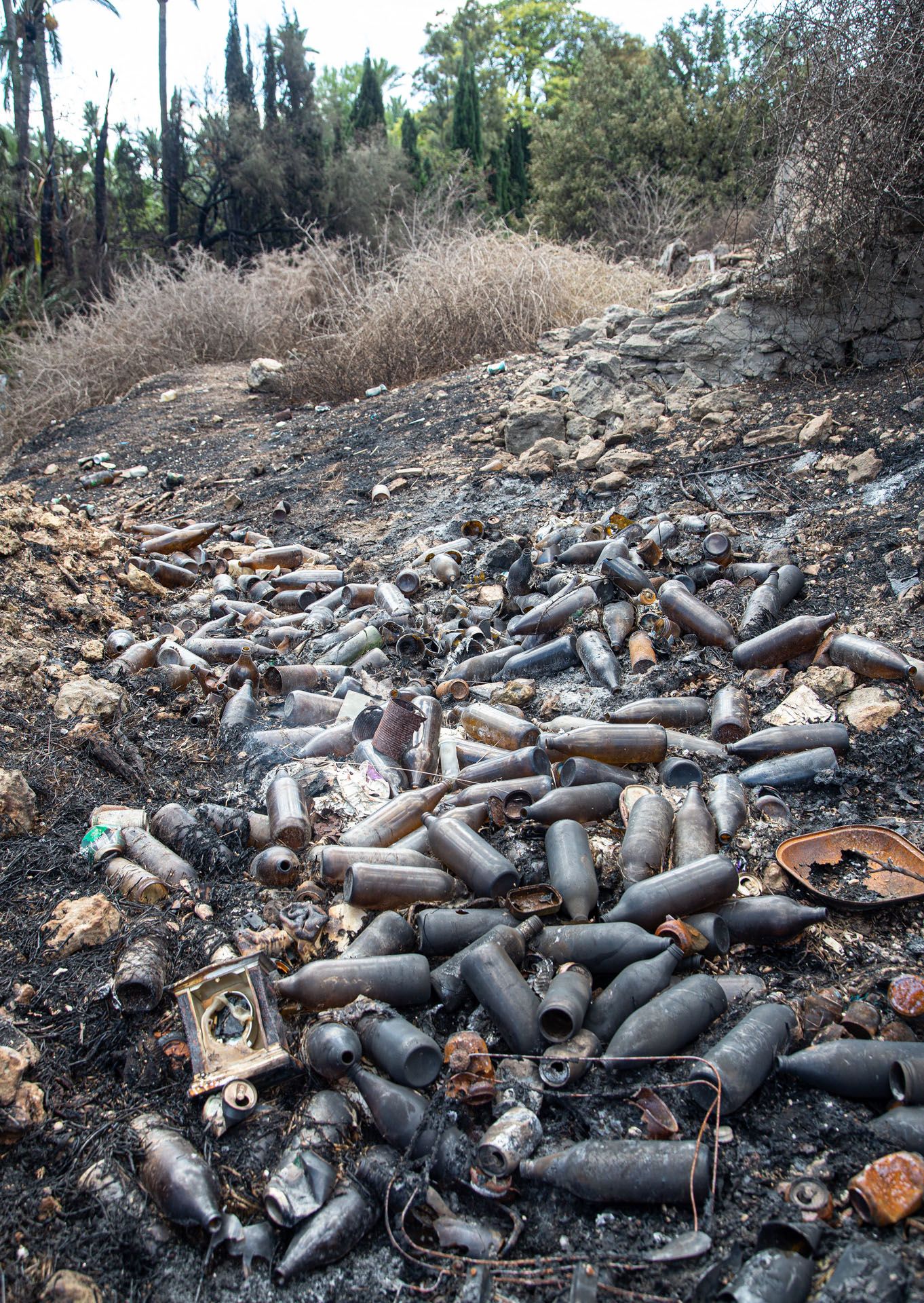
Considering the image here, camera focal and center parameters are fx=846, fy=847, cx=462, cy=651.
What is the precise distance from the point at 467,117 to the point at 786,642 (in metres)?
27.2

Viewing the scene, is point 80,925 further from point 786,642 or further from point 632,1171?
point 786,642

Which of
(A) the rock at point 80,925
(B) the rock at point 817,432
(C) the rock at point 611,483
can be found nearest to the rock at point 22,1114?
(A) the rock at point 80,925

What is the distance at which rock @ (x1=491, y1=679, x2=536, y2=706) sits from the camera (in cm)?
401

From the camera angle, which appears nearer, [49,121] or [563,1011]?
[563,1011]

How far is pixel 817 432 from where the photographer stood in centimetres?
557

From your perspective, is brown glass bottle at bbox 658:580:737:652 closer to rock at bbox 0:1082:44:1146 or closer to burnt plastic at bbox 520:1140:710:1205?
burnt plastic at bbox 520:1140:710:1205

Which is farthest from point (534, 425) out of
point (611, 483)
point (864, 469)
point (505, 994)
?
point (505, 994)

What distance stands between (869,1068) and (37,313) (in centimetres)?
1864

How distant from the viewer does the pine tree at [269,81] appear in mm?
21578

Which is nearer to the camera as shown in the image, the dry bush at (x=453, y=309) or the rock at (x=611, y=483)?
the rock at (x=611, y=483)

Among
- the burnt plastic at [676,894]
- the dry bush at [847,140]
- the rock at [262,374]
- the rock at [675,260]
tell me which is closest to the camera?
the burnt plastic at [676,894]

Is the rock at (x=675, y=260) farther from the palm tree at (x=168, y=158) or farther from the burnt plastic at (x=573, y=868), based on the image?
the palm tree at (x=168, y=158)

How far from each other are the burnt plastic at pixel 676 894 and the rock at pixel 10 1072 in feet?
5.06

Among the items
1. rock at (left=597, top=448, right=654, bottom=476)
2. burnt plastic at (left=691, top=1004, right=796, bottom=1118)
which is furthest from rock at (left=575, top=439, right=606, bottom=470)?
burnt plastic at (left=691, top=1004, right=796, bottom=1118)
